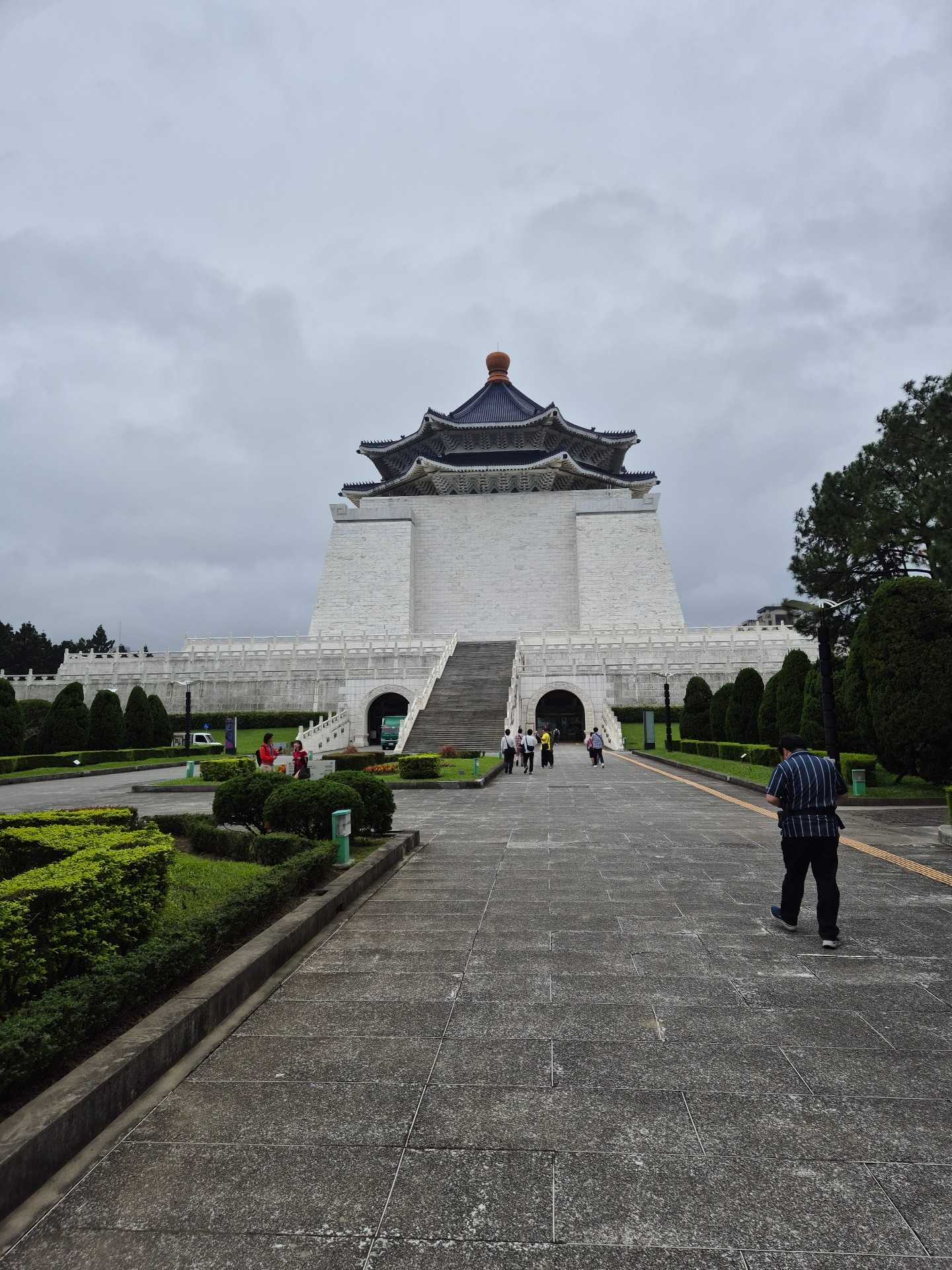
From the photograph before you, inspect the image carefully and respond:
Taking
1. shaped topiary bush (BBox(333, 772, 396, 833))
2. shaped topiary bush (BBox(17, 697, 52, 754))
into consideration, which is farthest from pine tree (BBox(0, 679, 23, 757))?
shaped topiary bush (BBox(333, 772, 396, 833))

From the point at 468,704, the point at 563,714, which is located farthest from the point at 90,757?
the point at 563,714

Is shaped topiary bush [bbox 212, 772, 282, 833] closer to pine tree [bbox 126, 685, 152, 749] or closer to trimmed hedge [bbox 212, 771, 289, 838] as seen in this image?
trimmed hedge [bbox 212, 771, 289, 838]

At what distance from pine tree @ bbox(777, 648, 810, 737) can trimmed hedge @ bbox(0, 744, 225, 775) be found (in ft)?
57.0

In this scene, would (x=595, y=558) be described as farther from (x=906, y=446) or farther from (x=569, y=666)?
(x=906, y=446)

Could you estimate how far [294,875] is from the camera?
5.30 meters

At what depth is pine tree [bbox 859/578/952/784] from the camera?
36.6 ft

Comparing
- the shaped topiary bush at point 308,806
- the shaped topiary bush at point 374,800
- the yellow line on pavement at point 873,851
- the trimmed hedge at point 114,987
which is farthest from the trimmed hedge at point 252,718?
the trimmed hedge at point 114,987

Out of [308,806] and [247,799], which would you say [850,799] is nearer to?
[308,806]

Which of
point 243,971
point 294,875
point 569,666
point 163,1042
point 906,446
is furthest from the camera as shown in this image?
point 569,666

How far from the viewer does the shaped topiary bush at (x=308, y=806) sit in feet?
22.9

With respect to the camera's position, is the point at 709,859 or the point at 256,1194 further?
the point at 709,859

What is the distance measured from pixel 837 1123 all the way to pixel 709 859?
4.66 m

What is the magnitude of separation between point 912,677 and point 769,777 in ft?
8.74

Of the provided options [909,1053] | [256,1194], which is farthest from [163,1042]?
[909,1053]
